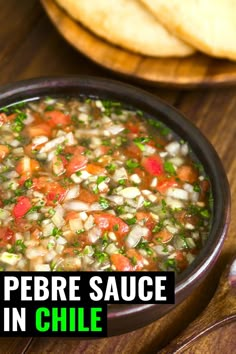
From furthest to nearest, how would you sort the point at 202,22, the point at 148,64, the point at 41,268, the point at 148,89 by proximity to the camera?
the point at 148,89, the point at 148,64, the point at 202,22, the point at 41,268

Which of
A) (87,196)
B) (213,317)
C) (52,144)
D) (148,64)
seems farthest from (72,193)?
(148,64)

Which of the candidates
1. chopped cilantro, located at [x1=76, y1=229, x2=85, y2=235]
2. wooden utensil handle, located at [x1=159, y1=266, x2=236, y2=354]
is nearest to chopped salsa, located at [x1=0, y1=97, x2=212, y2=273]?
chopped cilantro, located at [x1=76, y1=229, x2=85, y2=235]

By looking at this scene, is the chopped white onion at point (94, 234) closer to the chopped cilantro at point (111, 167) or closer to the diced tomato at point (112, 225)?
the diced tomato at point (112, 225)

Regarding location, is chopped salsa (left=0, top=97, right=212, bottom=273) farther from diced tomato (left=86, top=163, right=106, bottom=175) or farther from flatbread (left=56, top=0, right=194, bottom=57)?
flatbread (left=56, top=0, right=194, bottom=57)

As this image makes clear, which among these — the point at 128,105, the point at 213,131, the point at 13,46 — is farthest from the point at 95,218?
the point at 13,46

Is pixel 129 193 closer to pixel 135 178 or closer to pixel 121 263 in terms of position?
pixel 135 178

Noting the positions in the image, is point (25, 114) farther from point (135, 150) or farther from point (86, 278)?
point (86, 278)
